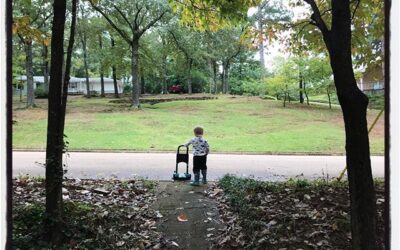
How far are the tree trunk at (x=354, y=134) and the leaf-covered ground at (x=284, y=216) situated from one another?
33cm

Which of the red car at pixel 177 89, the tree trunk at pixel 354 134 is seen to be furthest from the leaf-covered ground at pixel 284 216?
the red car at pixel 177 89

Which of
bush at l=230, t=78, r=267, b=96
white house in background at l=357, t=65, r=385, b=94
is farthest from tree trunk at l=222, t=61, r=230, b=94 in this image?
white house in background at l=357, t=65, r=385, b=94

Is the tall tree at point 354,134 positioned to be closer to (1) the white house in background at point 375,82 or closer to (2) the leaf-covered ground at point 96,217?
(1) the white house in background at point 375,82

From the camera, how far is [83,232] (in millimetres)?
3924

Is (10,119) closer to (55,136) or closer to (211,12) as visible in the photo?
(55,136)

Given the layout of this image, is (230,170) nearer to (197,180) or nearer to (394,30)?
(197,180)

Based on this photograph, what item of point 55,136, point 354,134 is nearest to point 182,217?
point 55,136

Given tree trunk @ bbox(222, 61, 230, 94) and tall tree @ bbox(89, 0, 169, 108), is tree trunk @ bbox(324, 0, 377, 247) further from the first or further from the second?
tree trunk @ bbox(222, 61, 230, 94)

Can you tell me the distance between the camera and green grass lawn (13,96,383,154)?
1334 cm

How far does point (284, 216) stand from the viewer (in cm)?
437

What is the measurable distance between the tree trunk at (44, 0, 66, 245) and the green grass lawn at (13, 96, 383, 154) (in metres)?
6.23

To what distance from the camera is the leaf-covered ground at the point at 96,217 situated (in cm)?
366

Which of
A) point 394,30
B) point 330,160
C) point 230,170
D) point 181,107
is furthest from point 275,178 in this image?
point 181,107

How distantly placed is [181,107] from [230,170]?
1507 cm
